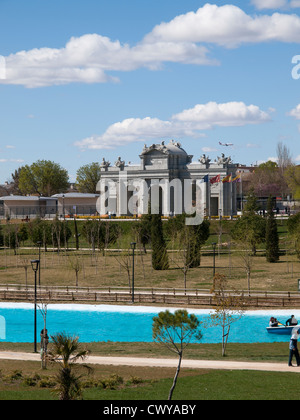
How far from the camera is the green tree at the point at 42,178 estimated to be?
16062cm

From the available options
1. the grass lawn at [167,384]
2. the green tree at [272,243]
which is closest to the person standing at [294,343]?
the grass lawn at [167,384]

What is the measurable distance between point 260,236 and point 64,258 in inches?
809

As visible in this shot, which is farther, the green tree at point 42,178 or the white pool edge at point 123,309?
the green tree at point 42,178

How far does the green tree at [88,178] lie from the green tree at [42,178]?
452 centimetres

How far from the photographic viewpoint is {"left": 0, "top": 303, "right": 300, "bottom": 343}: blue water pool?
3640cm

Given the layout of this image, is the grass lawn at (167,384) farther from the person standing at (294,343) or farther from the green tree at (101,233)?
the green tree at (101,233)

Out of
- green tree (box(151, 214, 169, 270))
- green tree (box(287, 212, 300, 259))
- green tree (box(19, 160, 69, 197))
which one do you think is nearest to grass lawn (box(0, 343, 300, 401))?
green tree (box(287, 212, 300, 259))

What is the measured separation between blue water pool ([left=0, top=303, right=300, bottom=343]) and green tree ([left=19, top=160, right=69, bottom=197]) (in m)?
117

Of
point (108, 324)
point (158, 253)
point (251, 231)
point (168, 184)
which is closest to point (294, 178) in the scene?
point (168, 184)

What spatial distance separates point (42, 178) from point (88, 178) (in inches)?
453

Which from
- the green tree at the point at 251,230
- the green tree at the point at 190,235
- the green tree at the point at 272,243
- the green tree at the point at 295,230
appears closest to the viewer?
A: the green tree at the point at 190,235

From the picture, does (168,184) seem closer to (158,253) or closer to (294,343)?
(158,253)

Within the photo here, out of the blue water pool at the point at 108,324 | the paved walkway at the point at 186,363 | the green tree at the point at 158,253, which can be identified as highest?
the green tree at the point at 158,253

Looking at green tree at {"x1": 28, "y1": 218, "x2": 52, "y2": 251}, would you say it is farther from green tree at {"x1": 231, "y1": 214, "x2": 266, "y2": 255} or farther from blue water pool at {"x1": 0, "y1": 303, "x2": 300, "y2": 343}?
blue water pool at {"x1": 0, "y1": 303, "x2": 300, "y2": 343}
